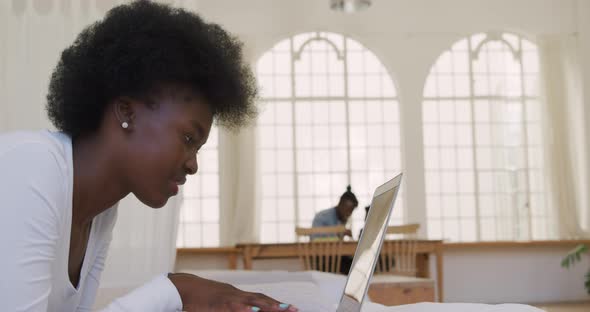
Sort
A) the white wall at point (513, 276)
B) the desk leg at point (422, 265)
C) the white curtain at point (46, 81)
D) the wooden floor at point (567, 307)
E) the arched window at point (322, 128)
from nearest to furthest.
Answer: the white curtain at point (46, 81) → the desk leg at point (422, 265) → the wooden floor at point (567, 307) → the white wall at point (513, 276) → the arched window at point (322, 128)

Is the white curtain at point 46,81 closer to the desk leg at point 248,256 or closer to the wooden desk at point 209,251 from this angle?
the desk leg at point 248,256

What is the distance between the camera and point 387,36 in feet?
24.1

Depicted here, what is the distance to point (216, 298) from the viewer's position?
83 centimetres

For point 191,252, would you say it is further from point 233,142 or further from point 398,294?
point 398,294

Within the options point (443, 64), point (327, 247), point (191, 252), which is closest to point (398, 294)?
point (327, 247)

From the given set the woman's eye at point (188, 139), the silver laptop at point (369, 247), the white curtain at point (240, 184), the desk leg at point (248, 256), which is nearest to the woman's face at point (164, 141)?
the woman's eye at point (188, 139)

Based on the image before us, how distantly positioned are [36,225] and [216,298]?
0.69 feet

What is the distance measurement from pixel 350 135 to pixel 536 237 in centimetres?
216

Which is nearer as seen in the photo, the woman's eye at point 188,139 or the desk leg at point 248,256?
the woman's eye at point 188,139

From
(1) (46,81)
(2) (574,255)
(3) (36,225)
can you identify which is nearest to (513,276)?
(2) (574,255)

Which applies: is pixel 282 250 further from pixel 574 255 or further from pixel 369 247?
pixel 369 247

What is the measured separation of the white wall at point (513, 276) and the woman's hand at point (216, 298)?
21.3ft

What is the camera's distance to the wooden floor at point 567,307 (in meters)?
6.30

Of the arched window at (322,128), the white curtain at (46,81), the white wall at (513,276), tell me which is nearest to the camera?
the white curtain at (46,81)
